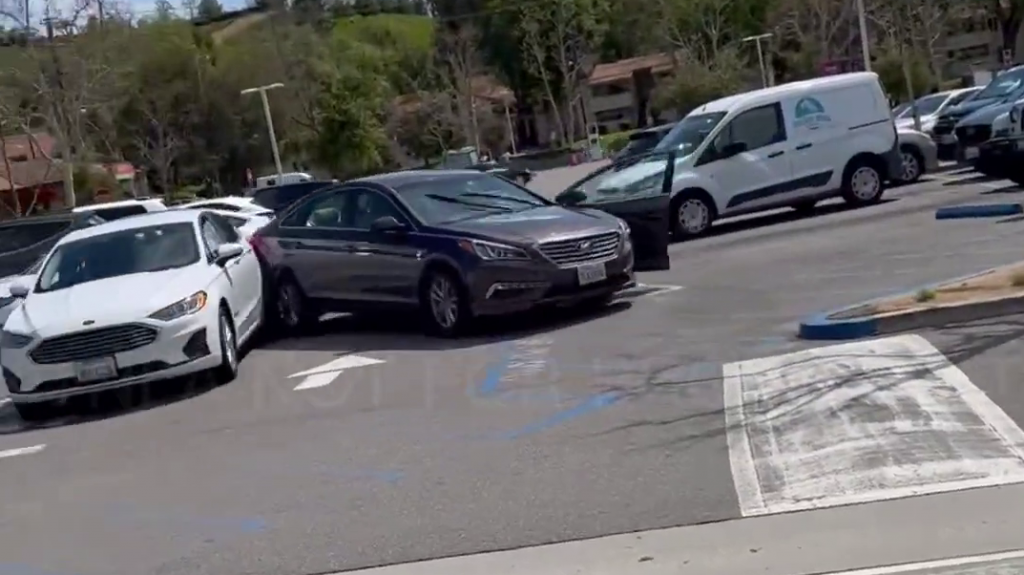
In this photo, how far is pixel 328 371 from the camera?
13133mm

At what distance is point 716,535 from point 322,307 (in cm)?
905

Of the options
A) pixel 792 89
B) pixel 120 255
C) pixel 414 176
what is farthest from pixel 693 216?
pixel 120 255

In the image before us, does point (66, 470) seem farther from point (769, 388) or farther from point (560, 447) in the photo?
point (769, 388)

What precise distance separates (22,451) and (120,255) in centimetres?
287

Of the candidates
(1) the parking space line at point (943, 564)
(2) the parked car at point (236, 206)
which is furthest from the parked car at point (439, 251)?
(2) the parked car at point (236, 206)

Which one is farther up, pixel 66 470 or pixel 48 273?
pixel 48 273

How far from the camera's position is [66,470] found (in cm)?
1044

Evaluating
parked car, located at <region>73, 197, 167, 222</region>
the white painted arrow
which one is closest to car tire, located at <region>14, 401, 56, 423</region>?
the white painted arrow

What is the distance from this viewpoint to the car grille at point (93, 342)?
1233 cm

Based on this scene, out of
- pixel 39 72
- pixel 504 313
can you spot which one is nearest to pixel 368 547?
pixel 504 313

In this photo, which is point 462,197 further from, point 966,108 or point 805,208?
point 966,108

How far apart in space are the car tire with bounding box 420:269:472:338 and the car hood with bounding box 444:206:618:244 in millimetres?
482

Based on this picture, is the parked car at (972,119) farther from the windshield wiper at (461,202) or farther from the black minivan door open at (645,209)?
the windshield wiper at (461,202)

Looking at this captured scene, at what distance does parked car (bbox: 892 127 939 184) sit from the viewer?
2462cm
